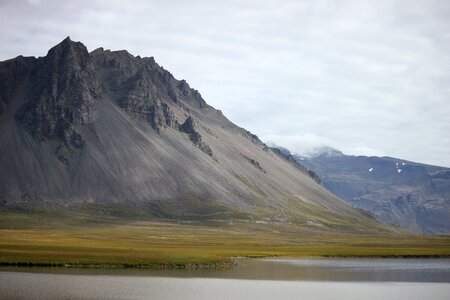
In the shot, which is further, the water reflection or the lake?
the water reflection

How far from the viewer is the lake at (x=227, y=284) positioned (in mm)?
69062

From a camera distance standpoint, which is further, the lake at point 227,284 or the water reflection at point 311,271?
the water reflection at point 311,271

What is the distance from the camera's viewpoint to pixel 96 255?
104750 millimetres

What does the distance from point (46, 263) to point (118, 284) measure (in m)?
21.3

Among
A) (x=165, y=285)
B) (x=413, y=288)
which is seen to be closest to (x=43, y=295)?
(x=165, y=285)

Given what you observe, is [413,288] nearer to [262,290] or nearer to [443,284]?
[443,284]

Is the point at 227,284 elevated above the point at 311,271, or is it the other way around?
the point at 227,284

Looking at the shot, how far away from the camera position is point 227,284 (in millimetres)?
80188

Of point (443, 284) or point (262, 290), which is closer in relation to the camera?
point (262, 290)

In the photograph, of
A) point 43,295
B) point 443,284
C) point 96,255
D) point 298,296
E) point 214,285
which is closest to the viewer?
point 43,295

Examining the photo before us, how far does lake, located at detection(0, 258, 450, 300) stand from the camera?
69.1 m

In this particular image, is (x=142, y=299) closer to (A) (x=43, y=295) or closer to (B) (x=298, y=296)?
(A) (x=43, y=295)

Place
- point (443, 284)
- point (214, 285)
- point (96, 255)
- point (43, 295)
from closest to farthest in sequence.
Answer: point (43, 295) → point (214, 285) → point (443, 284) → point (96, 255)

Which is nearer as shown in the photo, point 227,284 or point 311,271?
point 227,284
